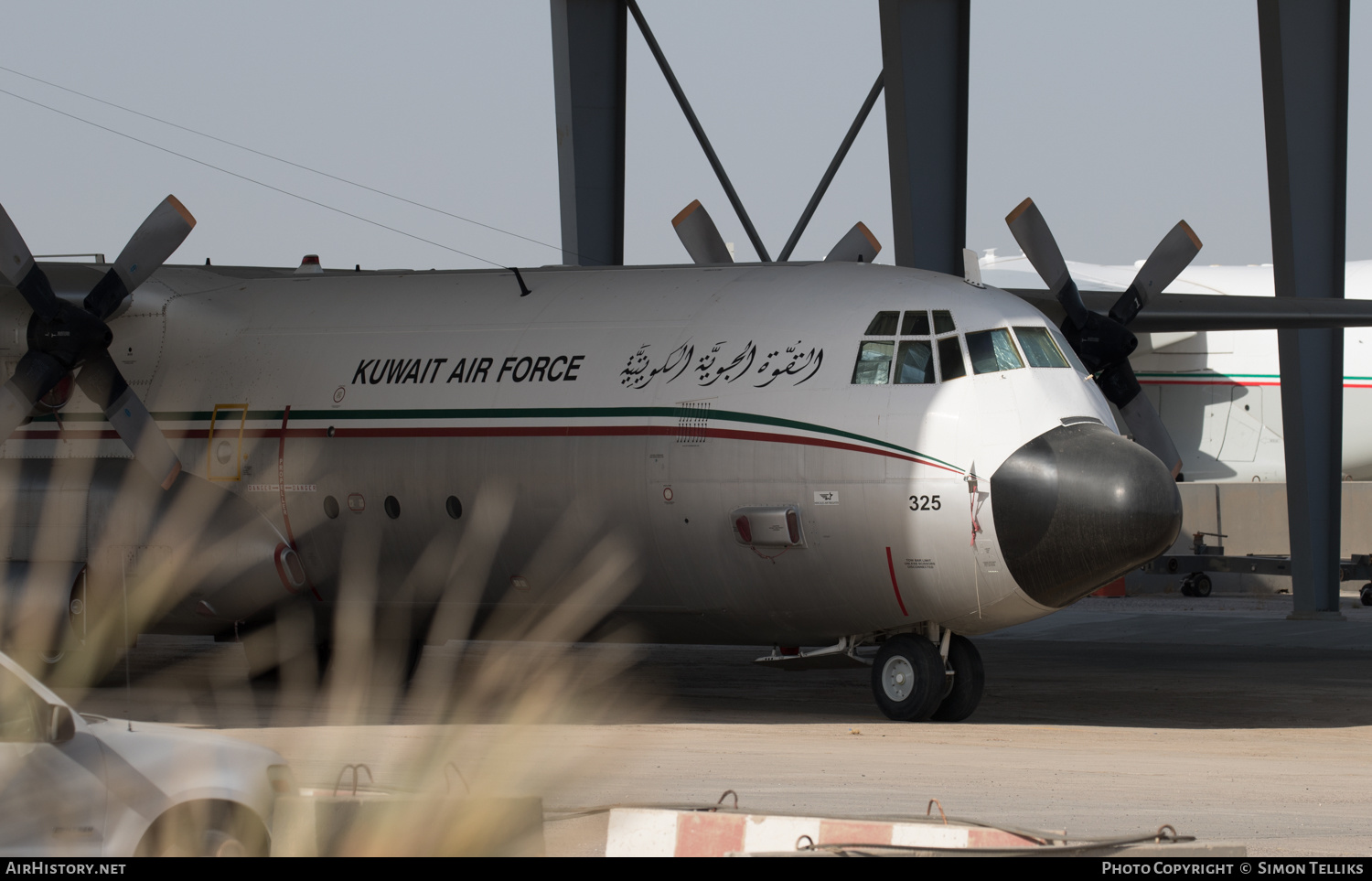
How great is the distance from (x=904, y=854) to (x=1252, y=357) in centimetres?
3020

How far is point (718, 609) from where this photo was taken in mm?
14727

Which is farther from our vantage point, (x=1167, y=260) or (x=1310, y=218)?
(x=1310, y=218)

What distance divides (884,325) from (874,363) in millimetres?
401

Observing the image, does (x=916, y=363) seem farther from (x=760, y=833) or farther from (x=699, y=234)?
(x=760, y=833)

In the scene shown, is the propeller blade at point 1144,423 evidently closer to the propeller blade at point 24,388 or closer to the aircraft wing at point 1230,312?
the aircraft wing at point 1230,312

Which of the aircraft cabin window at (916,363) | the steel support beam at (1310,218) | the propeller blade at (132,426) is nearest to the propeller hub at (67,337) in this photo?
the propeller blade at (132,426)

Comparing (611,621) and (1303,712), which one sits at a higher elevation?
(611,621)

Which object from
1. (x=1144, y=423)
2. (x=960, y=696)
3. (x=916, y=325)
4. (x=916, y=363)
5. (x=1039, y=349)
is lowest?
(x=960, y=696)

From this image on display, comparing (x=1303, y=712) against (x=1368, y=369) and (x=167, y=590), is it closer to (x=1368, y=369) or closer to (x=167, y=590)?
(x=167, y=590)

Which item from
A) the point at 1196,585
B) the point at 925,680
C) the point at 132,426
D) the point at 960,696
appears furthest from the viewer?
the point at 1196,585

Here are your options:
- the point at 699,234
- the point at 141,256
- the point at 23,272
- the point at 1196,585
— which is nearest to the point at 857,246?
the point at 699,234

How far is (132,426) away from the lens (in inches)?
635

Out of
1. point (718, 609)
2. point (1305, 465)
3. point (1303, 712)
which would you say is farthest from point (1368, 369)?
point (718, 609)

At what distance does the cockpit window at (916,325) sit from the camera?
1427 centimetres
